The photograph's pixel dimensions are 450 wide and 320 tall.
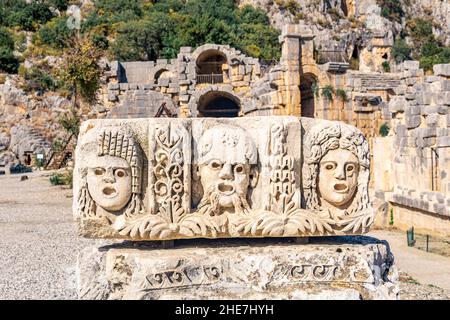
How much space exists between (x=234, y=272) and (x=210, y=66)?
25594 millimetres

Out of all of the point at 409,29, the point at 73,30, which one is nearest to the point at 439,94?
the point at 73,30

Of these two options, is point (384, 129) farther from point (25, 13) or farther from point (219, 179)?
point (25, 13)

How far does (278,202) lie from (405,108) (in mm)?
8426

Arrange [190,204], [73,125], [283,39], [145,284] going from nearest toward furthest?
[145,284]
[190,204]
[283,39]
[73,125]

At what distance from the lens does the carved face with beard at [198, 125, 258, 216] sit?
4852 mm

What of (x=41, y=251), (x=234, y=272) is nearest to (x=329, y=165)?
(x=234, y=272)

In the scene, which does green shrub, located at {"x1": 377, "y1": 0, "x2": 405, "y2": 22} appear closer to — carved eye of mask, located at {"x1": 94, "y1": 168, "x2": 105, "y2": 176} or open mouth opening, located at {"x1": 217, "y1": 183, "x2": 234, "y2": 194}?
open mouth opening, located at {"x1": 217, "y1": 183, "x2": 234, "y2": 194}

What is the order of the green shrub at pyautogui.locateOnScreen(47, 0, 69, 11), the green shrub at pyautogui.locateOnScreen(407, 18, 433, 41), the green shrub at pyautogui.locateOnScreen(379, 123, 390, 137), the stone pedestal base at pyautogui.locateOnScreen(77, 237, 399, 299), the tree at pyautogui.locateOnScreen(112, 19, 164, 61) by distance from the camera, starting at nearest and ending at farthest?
the stone pedestal base at pyautogui.locateOnScreen(77, 237, 399, 299) → the green shrub at pyautogui.locateOnScreen(379, 123, 390, 137) → the tree at pyautogui.locateOnScreen(112, 19, 164, 61) → the green shrub at pyautogui.locateOnScreen(47, 0, 69, 11) → the green shrub at pyautogui.locateOnScreen(407, 18, 433, 41)

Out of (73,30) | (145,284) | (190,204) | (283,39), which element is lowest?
(145,284)

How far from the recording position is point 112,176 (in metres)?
4.68

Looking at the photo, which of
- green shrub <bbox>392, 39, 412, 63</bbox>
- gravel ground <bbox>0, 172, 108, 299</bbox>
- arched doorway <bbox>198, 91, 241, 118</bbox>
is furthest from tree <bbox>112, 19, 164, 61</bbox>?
gravel ground <bbox>0, 172, 108, 299</bbox>

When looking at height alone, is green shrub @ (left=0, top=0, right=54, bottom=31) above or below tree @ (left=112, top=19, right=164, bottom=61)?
above

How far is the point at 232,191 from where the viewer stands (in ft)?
16.0

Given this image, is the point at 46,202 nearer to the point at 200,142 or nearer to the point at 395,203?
the point at 395,203
